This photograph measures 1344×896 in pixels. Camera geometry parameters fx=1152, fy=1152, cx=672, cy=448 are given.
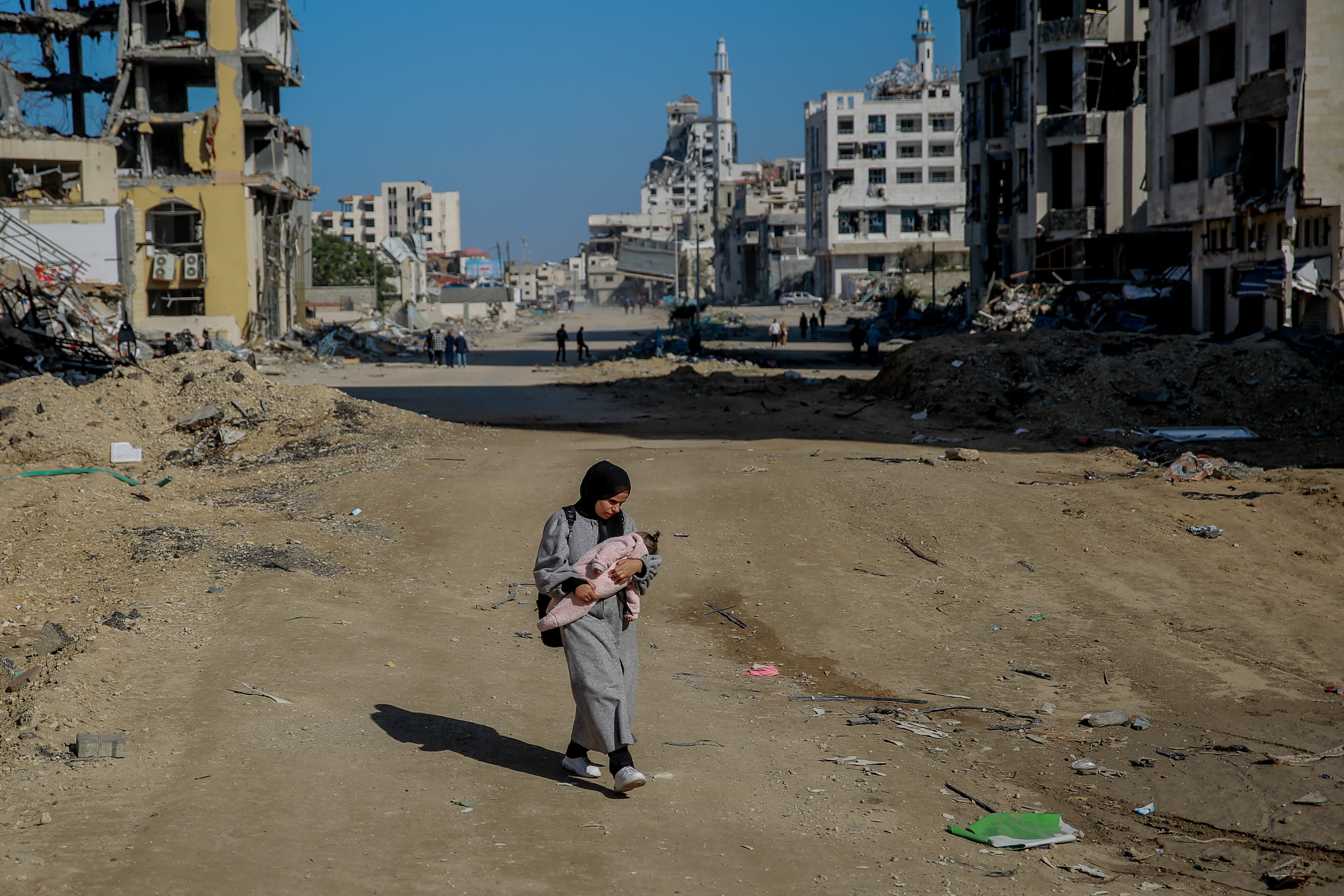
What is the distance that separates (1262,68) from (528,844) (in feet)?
100

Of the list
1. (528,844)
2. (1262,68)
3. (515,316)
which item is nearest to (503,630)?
(528,844)

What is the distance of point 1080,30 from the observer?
44.2 metres

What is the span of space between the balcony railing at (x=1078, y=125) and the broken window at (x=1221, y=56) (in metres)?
12.2

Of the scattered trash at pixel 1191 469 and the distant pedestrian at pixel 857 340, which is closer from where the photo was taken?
the scattered trash at pixel 1191 469

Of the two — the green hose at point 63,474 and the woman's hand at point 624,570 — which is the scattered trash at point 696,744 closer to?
the woman's hand at point 624,570

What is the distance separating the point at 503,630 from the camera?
31.0 feet

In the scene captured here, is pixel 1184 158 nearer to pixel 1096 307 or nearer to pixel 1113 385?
pixel 1096 307

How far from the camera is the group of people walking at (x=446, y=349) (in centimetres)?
3806

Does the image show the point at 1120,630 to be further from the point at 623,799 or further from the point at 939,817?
the point at 623,799

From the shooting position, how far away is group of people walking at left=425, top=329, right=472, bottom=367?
125 ft

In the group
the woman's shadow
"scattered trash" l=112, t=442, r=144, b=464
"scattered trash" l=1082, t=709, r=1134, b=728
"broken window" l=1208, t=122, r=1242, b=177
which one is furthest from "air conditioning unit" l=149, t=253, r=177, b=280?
"scattered trash" l=1082, t=709, r=1134, b=728

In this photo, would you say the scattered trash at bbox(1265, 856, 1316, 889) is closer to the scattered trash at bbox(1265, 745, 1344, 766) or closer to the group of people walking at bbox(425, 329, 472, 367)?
the scattered trash at bbox(1265, 745, 1344, 766)

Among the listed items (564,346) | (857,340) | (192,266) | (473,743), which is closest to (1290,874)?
(473,743)

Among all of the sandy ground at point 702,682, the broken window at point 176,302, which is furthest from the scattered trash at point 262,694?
the broken window at point 176,302
